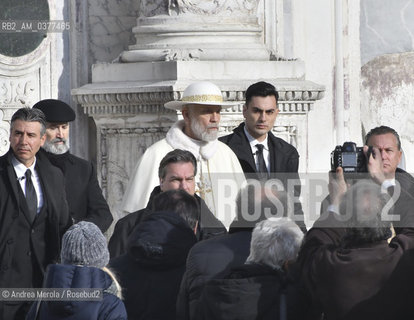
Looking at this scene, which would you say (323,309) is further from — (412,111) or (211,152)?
(412,111)

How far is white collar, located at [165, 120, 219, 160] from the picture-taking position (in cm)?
951

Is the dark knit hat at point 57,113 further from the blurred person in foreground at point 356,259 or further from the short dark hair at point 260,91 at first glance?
the blurred person in foreground at point 356,259

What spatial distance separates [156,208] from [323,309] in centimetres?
119

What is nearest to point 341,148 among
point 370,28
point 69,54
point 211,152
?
point 211,152

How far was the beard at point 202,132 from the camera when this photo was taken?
9.46 metres

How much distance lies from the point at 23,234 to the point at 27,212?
0.12m

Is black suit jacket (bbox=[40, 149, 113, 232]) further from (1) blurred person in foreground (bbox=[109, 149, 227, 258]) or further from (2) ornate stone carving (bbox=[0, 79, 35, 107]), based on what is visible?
(2) ornate stone carving (bbox=[0, 79, 35, 107])

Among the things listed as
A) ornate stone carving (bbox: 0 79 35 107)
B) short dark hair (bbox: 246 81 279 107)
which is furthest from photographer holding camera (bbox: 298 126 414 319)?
ornate stone carving (bbox: 0 79 35 107)

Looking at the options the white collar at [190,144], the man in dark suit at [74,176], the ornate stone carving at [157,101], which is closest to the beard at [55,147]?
the man in dark suit at [74,176]

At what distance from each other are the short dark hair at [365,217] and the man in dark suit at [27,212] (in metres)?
2.08

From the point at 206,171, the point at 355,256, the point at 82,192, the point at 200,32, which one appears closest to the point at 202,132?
the point at 206,171

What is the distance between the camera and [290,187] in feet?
32.6

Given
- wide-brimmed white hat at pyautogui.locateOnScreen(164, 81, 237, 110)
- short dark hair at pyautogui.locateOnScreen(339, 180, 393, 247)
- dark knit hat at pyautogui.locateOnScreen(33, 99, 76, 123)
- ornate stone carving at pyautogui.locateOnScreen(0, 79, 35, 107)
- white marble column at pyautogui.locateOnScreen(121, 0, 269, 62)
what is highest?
white marble column at pyautogui.locateOnScreen(121, 0, 269, 62)

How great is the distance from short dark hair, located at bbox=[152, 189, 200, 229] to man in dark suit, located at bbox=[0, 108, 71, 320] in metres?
0.87
